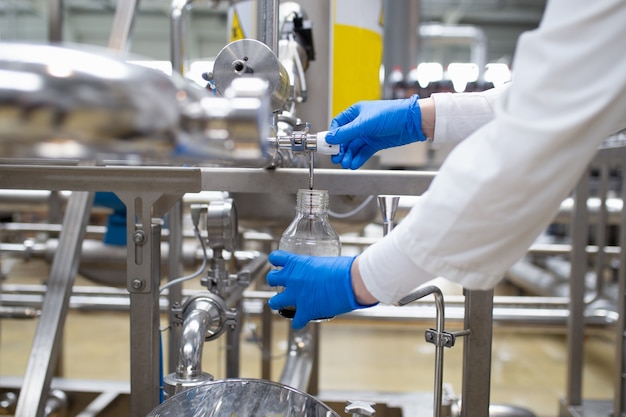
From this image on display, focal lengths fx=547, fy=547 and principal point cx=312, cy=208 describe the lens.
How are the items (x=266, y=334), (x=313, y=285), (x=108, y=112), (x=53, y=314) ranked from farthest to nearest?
(x=266, y=334) → (x=53, y=314) → (x=313, y=285) → (x=108, y=112)

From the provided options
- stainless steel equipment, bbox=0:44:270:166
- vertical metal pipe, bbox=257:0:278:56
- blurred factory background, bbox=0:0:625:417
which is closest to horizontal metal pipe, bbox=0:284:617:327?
blurred factory background, bbox=0:0:625:417

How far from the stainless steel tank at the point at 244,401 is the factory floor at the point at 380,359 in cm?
113

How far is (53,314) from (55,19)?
3.42ft

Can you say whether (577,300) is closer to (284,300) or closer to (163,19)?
(284,300)

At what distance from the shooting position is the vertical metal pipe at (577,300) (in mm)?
1598

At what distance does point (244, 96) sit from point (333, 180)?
44 cm

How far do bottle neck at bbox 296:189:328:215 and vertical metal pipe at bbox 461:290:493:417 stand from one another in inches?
11.5

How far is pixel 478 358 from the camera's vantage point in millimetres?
844

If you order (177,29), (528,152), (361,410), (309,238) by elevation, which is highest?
(177,29)

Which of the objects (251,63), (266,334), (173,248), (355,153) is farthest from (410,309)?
(251,63)

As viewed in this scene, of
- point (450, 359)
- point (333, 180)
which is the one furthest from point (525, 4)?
point (333, 180)

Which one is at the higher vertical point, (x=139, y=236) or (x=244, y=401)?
(x=139, y=236)

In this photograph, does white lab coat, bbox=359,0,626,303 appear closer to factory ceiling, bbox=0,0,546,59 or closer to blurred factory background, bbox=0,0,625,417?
blurred factory background, bbox=0,0,625,417

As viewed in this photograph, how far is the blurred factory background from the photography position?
80cm
